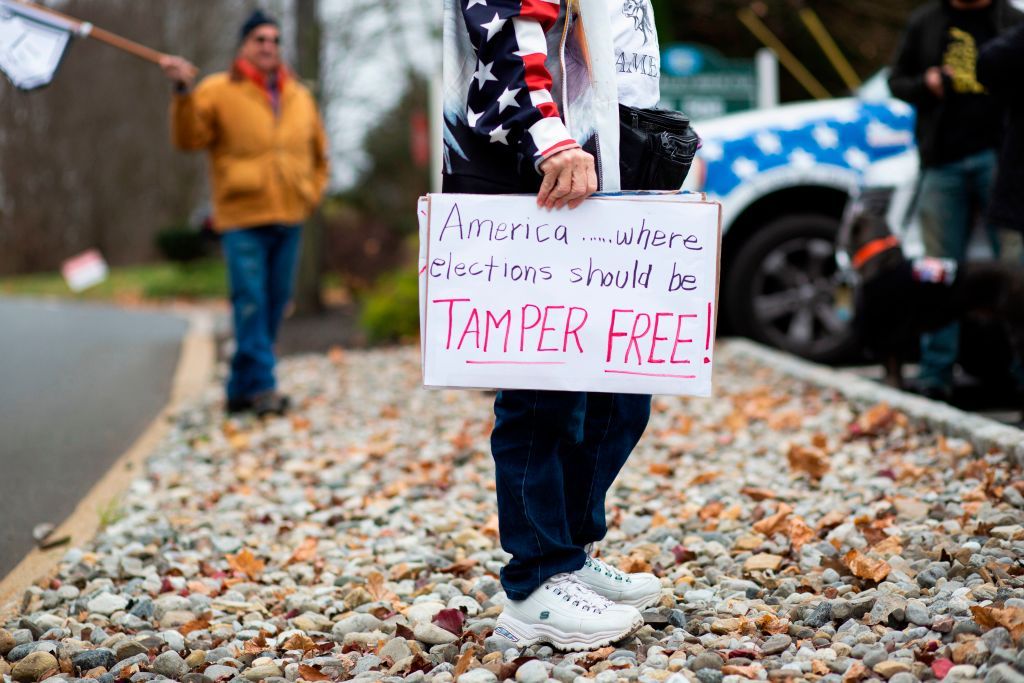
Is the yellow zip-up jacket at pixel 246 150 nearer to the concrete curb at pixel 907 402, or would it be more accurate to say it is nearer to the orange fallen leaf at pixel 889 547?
the concrete curb at pixel 907 402

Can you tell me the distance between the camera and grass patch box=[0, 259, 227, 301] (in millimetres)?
20234

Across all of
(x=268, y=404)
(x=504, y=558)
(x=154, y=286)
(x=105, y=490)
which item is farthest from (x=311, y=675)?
(x=154, y=286)

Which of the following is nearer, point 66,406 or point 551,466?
point 551,466

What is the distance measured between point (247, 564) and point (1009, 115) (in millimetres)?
2942

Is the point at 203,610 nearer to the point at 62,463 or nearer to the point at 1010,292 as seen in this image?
the point at 62,463

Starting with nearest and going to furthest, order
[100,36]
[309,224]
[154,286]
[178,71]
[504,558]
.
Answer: [504,558]
[100,36]
[178,71]
[309,224]
[154,286]

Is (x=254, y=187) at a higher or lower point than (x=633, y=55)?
lower

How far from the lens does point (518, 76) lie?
232cm

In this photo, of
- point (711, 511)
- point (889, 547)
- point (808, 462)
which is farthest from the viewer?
point (808, 462)

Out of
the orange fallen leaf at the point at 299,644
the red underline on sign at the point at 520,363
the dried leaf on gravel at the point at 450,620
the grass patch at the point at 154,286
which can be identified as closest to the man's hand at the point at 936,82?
the red underline on sign at the point at 520,363

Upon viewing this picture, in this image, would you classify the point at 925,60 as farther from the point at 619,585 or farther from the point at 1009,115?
the point at 619,585

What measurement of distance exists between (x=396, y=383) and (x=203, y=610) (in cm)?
402

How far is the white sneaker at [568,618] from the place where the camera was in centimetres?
254

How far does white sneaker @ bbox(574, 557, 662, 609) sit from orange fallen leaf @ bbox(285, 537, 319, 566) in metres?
1.13
